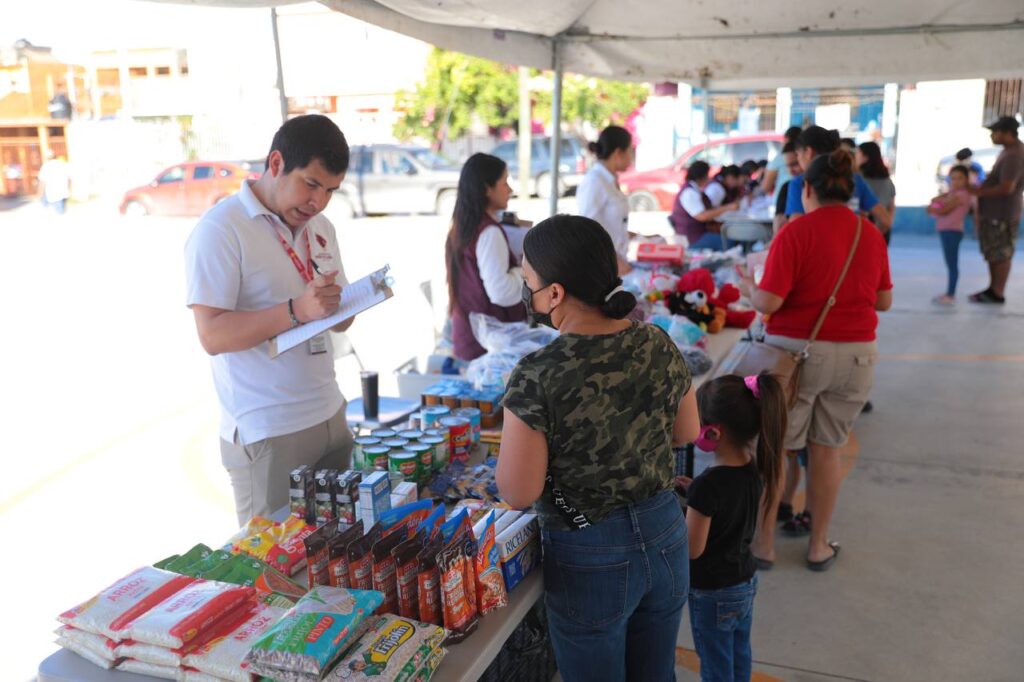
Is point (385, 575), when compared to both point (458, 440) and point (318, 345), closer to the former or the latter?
point (318, 345)

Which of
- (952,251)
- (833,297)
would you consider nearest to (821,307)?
(833,297)

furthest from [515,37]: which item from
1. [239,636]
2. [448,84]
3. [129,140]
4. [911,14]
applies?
[129,140]

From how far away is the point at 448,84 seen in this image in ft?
81.4

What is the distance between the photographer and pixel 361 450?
2.59 m

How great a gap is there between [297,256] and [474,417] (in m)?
0.89

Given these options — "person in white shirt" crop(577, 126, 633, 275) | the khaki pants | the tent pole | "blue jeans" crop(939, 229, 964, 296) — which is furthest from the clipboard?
"blue jeans" crop(939, 229, 964, 296)

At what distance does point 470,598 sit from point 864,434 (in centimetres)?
436

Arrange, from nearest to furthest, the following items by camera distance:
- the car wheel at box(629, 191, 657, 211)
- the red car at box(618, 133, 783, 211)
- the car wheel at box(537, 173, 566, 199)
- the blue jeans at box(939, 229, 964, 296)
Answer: the blue jeans at box(939, 229, 964, 296) < the red car at box(618, 133, 783, 211) < the car wheel at box(629, 191, 657, 211) < the car wheel at box(537, 173, 566, 199)

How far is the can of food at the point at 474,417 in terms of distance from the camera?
2953mm

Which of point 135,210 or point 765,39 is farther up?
point 765,39

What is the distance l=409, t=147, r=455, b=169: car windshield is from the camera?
18.4 meters

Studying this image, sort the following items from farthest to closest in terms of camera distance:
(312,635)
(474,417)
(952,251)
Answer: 1. (952,251)
2. (474,417)
3. (312,635)

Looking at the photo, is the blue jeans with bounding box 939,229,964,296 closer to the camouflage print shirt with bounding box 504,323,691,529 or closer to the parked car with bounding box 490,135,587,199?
the camouflage print shirt with bounding box 504,323,691,529

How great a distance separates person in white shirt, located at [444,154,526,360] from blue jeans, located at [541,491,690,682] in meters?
2.01
